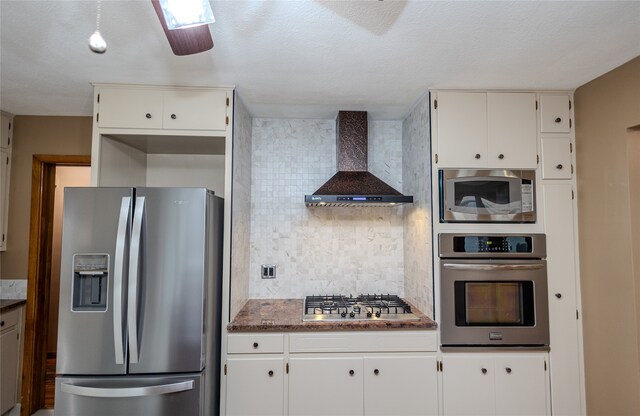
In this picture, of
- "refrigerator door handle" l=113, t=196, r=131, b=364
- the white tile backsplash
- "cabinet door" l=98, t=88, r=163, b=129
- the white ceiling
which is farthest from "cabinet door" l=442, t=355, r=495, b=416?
the white tile backsplash

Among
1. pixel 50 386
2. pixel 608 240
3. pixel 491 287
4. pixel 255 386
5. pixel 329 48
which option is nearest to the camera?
pixel 329 48

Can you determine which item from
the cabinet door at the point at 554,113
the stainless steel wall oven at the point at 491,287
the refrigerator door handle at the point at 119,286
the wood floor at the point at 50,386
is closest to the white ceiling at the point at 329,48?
the cabinet door at the point at 554,113

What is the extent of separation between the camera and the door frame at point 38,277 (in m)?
2.66

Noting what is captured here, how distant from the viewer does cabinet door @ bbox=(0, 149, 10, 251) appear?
8.73 ft

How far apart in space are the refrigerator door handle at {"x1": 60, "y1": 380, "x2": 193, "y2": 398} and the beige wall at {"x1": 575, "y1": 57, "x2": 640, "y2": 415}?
2.51m

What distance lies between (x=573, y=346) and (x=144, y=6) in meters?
3.11

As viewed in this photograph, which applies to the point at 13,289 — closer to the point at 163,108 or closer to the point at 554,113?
the point at 163,108

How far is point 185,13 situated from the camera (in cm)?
116

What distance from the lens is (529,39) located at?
5.39 ft

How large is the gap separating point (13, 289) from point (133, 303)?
177 centimetres

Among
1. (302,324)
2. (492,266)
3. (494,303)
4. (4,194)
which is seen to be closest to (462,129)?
(492,266)

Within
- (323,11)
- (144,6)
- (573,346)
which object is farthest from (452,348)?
(144,6)

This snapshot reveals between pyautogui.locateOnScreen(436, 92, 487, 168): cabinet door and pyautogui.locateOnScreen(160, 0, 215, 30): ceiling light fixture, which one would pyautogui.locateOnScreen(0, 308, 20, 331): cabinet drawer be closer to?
pyautogui.locateOnScreen(160, 0, 215, 30): ceiling light fixture

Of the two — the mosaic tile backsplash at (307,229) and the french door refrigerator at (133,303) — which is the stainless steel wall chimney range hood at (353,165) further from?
the french door refrigerator at (133,303)
